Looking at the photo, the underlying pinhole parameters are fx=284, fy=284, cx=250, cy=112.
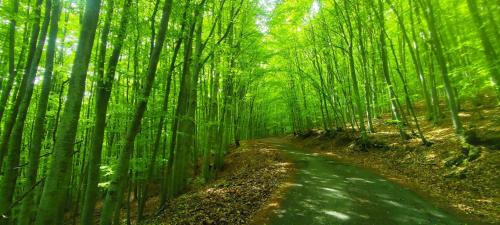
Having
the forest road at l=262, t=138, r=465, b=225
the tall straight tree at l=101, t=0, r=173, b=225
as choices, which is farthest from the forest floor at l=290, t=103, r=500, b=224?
the tall straight tree at l=101, t=0, r=173, b=225

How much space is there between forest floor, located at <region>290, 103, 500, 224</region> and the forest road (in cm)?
74

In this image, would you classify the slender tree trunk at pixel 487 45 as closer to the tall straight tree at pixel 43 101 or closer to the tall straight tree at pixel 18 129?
the tall straight tree at pixel 43 101

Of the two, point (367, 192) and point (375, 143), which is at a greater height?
point (375, 143)

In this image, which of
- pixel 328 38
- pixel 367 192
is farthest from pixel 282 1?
pixel 367 192

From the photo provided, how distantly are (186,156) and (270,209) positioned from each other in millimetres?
7092

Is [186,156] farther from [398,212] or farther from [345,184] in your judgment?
[398,212]

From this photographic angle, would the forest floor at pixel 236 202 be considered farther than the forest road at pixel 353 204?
Yes

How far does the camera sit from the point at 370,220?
7.59 metres

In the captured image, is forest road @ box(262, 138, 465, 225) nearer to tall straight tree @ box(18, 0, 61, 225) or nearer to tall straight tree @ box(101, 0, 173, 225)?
tall straight tree @ box(101, 0, 173, 225)

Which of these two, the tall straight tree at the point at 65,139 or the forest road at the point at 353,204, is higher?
the tall straight tree at the point at 65,139

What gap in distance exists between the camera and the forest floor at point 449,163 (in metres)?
8.66

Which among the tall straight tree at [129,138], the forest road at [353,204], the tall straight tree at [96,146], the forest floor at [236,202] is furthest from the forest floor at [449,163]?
the tall straight tree at [96,146]

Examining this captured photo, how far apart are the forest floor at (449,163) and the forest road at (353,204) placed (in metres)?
0.74

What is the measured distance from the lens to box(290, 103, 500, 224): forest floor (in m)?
8.66
